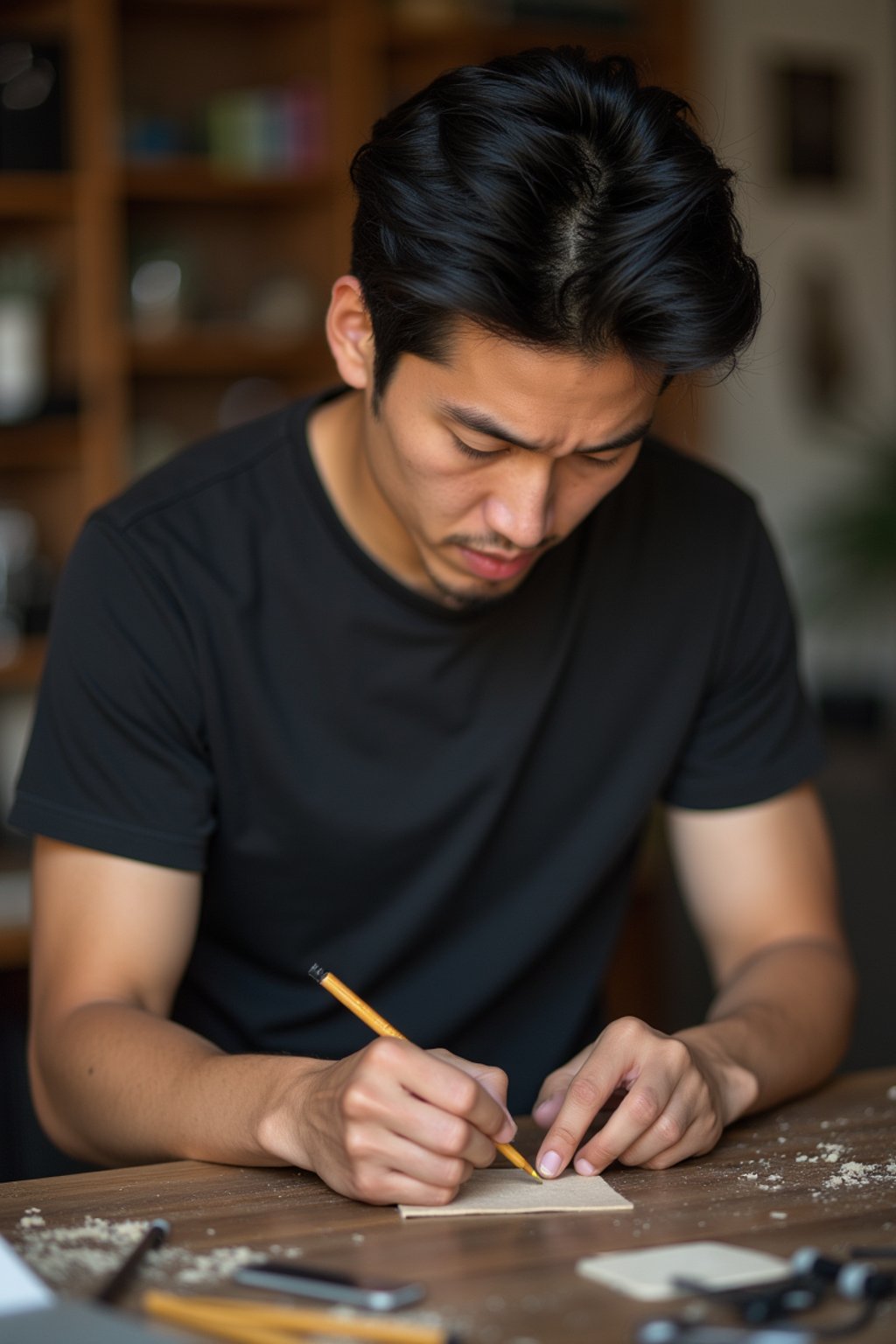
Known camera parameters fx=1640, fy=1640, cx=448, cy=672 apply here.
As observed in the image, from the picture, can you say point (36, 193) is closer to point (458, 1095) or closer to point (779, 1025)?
point (779, 1025)

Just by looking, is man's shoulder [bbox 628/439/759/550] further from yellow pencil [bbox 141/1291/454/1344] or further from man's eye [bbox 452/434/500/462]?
yellow pencil [bbox 141/1291/454/1344]

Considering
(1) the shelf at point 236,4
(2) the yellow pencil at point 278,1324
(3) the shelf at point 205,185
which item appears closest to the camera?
(2) the yellow pencil at point 278,1324

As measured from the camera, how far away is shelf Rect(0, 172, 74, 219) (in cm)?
334

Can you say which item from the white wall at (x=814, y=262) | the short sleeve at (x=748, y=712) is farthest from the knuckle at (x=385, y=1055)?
the white wall at (x=814, y=262)

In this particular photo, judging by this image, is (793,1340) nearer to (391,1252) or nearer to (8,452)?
(391,1252)

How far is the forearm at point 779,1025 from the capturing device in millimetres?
1271

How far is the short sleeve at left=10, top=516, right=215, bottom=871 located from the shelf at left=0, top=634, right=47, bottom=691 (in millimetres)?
2047

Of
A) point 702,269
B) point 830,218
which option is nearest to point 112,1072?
point 702,269

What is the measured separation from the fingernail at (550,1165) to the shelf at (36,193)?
2748mm

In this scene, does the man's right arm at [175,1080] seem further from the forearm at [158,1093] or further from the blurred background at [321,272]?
the blurred background at [321,272]

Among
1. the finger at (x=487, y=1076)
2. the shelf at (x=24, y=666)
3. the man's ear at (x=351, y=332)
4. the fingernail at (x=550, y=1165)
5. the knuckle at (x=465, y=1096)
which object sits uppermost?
the man's ear at (x=351, y=332)

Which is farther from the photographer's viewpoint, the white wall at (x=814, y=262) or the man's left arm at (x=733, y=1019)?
the white wall at (x=814, y=262)

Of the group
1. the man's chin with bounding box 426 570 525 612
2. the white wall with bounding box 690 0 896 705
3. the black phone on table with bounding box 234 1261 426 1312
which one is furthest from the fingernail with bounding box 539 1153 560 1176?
the white wall with bounding box 690 0 896 705

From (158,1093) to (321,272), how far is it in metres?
2.93
